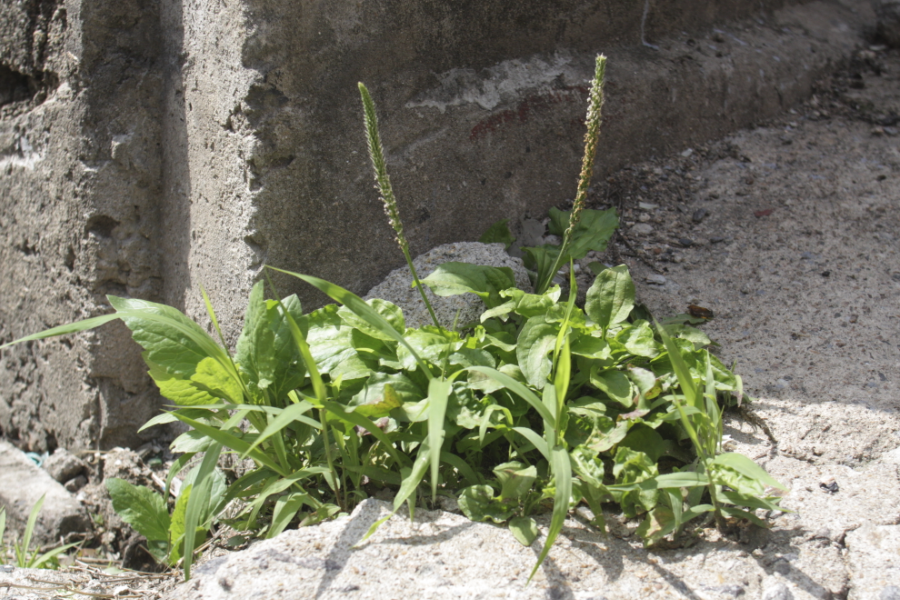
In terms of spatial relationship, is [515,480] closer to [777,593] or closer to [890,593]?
[777,593]

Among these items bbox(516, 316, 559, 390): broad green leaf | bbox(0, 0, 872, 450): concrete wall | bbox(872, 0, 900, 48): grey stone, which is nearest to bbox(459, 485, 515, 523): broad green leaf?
bbox(516, 316, 559, 390): broad green leaf

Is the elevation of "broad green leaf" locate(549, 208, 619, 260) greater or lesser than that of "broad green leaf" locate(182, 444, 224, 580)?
greater

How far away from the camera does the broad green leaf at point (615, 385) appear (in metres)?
1.51

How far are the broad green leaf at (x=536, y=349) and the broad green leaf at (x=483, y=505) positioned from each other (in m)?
0.25

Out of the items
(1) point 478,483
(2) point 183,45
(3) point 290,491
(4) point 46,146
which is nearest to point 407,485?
(1) point 478,483

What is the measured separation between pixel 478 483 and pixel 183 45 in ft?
4.57

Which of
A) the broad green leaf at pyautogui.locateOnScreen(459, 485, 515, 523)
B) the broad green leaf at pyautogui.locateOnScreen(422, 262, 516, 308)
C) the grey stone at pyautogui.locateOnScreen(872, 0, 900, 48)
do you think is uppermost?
the grey stone at pyautogui.locateOnScreen(872, 0, 900, 48)

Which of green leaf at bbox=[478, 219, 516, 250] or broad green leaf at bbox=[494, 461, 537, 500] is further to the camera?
green leaf at bbox=[478, 219, 516, 250]

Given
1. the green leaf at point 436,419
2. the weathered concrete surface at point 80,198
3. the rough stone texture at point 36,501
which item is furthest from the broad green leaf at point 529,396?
the rough stone texture at point 36,501

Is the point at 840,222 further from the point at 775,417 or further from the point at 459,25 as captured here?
the point at 459,25

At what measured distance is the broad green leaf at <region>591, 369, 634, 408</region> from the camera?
151cm

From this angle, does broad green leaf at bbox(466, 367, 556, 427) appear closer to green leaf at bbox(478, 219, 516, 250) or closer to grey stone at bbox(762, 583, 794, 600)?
grey stone at bbox(762, 583, 794, 600)

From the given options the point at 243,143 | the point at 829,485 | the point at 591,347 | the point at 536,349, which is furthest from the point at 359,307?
the point at 829,485

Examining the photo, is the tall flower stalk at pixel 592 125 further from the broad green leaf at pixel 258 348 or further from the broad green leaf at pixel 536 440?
the broad green leaf at pixel 258 348
